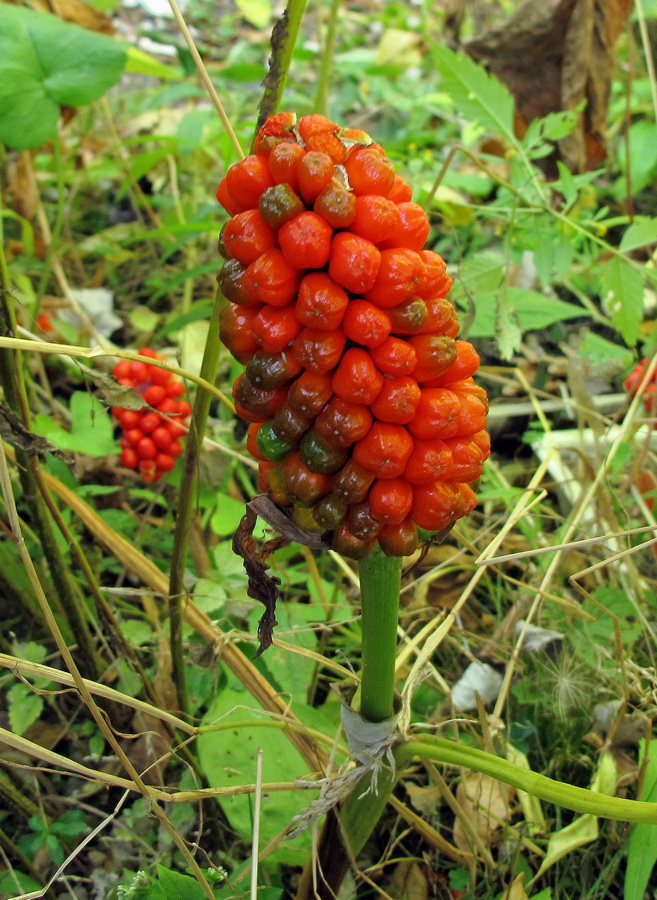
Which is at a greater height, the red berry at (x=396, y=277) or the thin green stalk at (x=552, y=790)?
the red berry at (x=396, y=277)

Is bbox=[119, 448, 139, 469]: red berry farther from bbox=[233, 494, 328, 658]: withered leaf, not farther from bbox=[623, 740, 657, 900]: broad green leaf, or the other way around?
bbox=[623, 740, 657, 900]: broad green leaf

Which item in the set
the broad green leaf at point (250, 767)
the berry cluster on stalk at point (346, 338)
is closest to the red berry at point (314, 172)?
the berry cluster on stalk at point (346, 338)

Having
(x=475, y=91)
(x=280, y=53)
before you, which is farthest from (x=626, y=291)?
(x=280, y=53)

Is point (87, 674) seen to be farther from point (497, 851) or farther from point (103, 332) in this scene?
point (103, 332)

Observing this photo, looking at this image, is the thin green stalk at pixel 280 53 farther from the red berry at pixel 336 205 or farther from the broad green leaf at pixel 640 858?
the broad green leaf at pixel 640 858

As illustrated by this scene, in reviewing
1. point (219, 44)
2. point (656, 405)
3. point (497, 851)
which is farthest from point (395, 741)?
point (219, 44)
